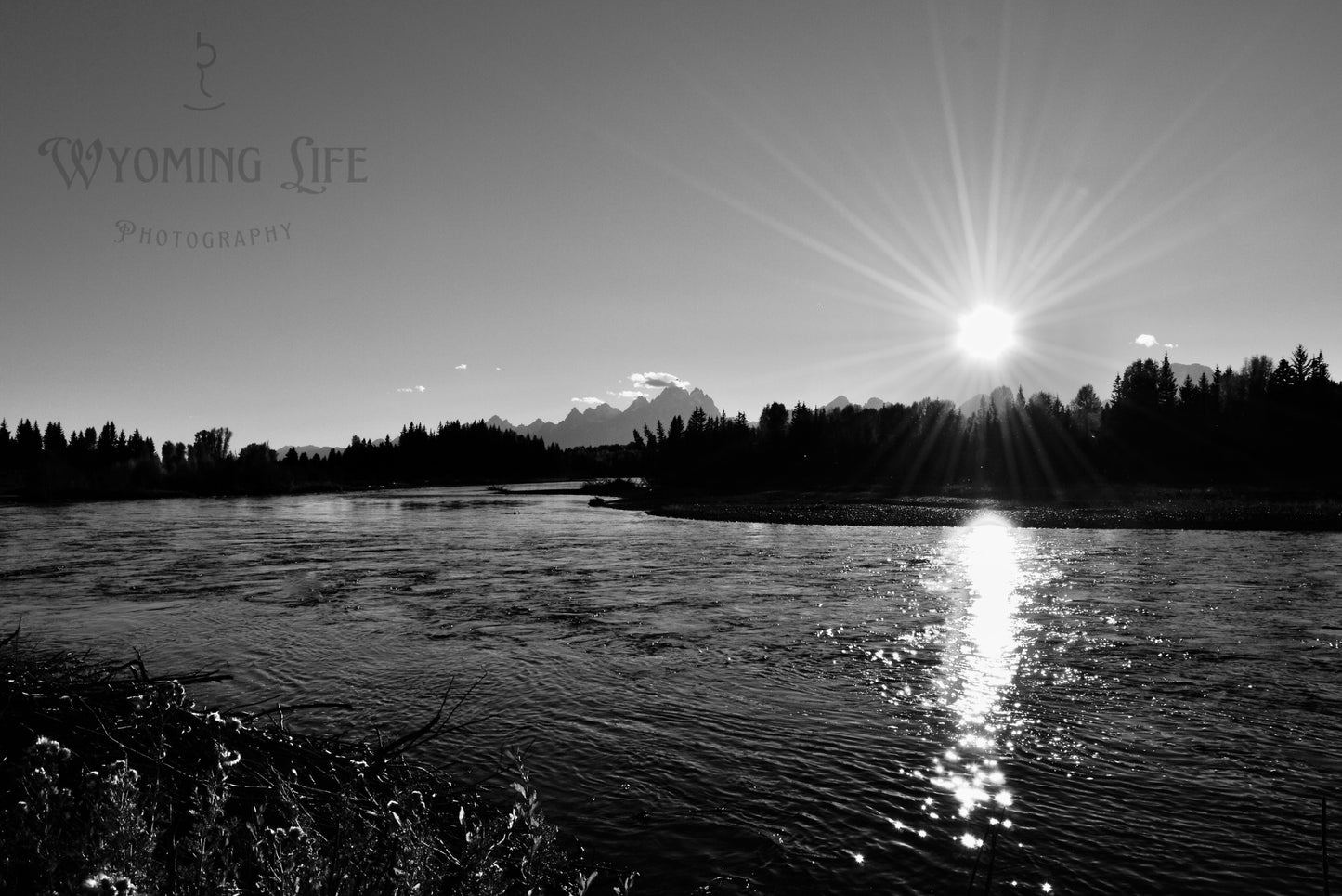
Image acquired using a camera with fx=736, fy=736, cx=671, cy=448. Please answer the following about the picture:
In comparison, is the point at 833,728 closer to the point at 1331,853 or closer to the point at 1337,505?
the point at 1331,853

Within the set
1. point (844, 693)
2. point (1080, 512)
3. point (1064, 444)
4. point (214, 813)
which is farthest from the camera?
point (1064, 444)

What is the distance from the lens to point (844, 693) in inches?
517

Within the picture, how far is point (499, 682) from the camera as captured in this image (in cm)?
1394

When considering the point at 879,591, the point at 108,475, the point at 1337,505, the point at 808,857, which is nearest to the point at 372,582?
the point at 879,591

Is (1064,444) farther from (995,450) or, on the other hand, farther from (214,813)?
(214,813)

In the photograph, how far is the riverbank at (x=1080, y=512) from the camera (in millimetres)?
51312

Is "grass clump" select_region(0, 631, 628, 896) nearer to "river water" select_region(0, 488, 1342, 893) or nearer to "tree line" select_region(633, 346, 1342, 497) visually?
"river water" select_region(0, 488, 1342, 893)

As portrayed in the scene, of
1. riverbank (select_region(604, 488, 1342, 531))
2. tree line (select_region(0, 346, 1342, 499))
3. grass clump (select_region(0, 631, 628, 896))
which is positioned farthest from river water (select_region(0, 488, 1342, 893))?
tree line (select_region(0, 346, 1342, 499))

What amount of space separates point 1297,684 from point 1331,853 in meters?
7.57

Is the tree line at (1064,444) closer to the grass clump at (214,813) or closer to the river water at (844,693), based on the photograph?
the river water at (844,693)

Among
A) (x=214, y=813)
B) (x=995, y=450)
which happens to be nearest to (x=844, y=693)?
(x=214, y=813)

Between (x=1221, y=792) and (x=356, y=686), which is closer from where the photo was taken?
(x=1221, y=792)

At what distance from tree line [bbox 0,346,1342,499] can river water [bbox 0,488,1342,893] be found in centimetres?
7762

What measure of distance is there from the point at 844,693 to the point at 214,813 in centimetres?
1087
